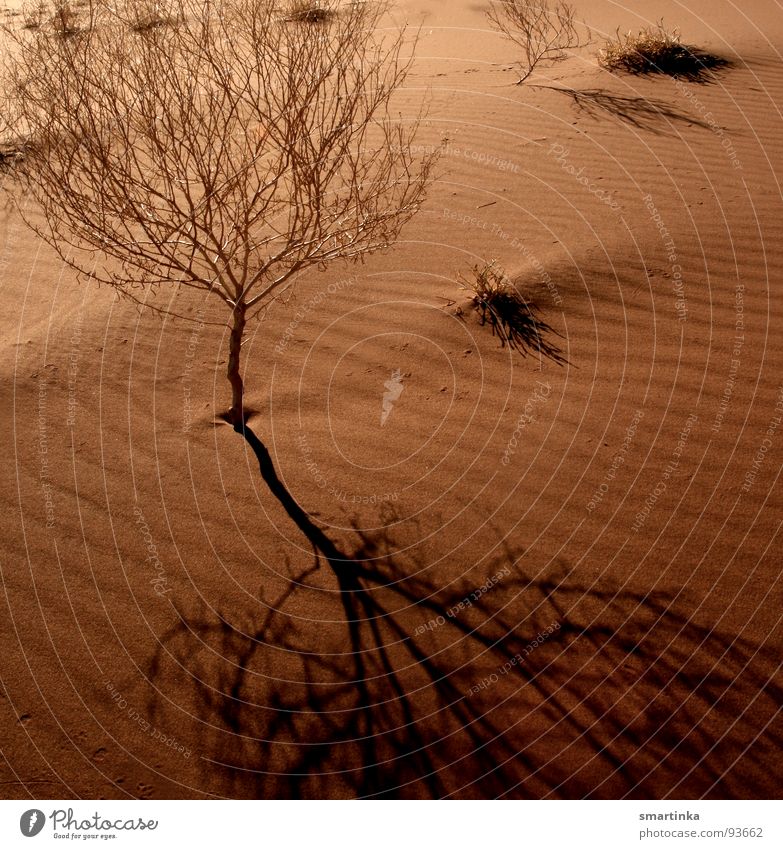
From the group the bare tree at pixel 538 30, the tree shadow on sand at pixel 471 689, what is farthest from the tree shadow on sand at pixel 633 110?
the tree shadow on sand at pixel 471 689

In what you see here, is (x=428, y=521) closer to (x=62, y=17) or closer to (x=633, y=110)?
(x=62, y=17)

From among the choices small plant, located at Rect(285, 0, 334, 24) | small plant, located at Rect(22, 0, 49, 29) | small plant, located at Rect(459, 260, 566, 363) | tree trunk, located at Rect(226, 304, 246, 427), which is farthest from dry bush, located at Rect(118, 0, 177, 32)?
small plant, located at Rect(459, 260, 566, 363)

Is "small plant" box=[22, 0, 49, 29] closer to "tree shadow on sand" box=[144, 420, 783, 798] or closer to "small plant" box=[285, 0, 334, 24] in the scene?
"small plant" box=[285, 0, 334, 24]

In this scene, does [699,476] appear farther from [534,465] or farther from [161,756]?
[161,756]

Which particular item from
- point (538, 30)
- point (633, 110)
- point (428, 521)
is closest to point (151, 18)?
point (428, 521)

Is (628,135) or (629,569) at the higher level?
(628,135)

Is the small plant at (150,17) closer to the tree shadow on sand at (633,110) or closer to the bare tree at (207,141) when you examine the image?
the bare tree at (207,141)

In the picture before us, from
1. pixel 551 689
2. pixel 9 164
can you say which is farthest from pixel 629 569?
pixel 9 164
